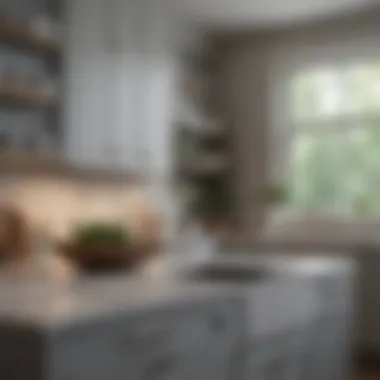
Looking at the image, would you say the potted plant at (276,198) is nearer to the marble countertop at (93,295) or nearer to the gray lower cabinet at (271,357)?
the gray lower cabinet at (271,357)

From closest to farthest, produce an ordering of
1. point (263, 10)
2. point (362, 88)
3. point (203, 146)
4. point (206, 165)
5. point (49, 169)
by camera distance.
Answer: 1. point (49, 169)
2. point (263, 10)
3. point (362, 88)
4. point (206, 165)
5. point (203, 146)

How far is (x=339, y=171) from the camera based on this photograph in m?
5.90

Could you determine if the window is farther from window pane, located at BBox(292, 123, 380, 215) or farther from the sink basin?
the sink basin

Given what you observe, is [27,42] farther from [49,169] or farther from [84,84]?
[49,169]

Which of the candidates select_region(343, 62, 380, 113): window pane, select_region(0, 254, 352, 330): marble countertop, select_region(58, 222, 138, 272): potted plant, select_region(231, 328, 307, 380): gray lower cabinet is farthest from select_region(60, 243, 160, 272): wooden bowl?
select_region(343, 62, 380, 113): window pane

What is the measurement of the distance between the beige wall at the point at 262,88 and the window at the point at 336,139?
0.11 metres

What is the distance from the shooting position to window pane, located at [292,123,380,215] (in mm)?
5719

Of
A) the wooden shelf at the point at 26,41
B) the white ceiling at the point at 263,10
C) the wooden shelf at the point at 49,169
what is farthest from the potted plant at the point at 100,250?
the white ceiling at the point at 263,10

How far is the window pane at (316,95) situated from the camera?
590 cm

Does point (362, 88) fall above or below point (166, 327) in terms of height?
above

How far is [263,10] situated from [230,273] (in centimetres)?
358

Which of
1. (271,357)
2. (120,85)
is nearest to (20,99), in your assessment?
(120,85)

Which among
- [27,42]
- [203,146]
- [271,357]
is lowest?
[271,357]

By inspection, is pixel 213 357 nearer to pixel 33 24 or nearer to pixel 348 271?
pixel 348 271
